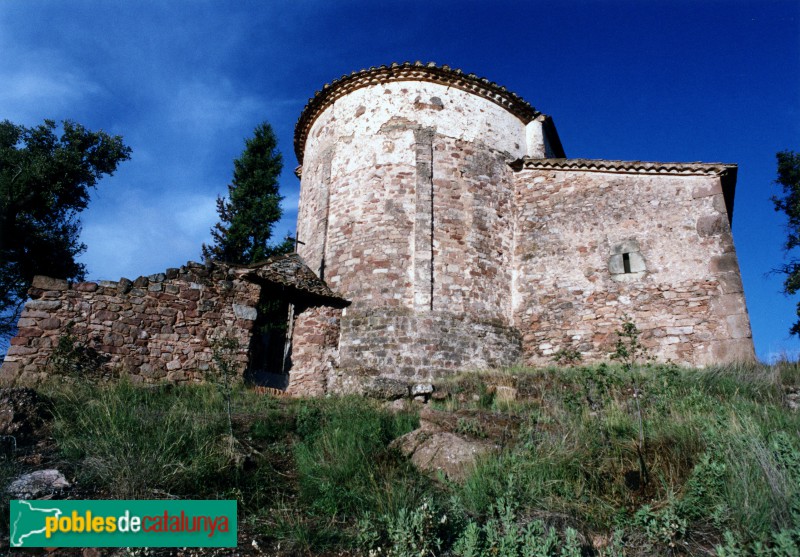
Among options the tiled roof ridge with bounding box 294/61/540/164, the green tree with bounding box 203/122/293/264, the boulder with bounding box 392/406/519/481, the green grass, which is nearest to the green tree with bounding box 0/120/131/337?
the green tree with bounding box 203/122/293/264

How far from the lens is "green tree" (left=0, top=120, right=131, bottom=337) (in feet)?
51.1

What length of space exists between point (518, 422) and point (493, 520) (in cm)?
238

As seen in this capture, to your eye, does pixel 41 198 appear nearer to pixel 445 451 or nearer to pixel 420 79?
pixel 420 79

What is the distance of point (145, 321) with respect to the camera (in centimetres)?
923

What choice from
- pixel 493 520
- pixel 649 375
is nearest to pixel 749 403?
pixel 649 375

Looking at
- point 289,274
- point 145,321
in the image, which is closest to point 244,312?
point 289,274

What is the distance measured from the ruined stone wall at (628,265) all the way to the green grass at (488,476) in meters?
4.68

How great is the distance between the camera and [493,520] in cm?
405

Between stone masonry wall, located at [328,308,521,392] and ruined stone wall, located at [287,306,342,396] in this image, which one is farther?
ruined stone wall, located at [287,306,342,396]

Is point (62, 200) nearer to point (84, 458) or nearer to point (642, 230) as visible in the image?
point (84, 458)

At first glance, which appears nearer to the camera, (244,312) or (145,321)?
(145,321)

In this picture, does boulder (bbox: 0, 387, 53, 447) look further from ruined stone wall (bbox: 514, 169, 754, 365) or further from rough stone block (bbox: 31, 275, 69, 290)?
ruined stone wall (bbox: 514, 169, 754, 365)

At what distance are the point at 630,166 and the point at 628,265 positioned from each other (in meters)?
2.61

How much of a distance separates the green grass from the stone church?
363 cm
